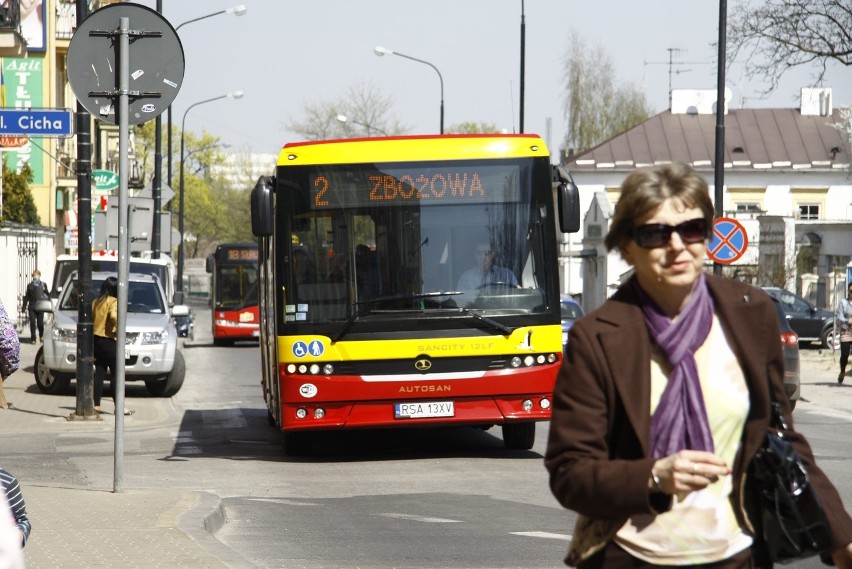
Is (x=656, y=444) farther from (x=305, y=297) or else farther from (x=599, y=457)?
(x=305, y=297)

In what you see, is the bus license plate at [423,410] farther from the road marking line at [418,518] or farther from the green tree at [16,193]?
the green tree at [16,193]

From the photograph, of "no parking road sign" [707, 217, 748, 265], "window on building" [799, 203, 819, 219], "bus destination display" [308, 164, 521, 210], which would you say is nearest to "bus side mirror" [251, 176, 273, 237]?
"bus destination display" [308, 164, 521, 210]

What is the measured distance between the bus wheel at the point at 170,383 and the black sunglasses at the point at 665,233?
19985mm

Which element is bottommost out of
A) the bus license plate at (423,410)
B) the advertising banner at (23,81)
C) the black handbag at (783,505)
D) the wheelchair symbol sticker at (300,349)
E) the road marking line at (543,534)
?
the road marking line at (543,534)

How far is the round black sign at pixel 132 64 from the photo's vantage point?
11531mm

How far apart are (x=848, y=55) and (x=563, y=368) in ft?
118

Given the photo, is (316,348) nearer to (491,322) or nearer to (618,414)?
(491,322)

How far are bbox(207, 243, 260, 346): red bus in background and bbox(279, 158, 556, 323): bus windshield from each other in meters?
27.9

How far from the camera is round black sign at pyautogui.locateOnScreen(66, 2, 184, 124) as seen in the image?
11.5m

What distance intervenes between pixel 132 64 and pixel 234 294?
33.9 meters

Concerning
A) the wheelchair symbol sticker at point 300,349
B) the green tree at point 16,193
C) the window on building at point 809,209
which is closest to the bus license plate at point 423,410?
the wheelchair symbol sticker at point 300,349

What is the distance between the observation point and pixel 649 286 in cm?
384

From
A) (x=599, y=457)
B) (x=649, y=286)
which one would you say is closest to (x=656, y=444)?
(x=599, y=457)

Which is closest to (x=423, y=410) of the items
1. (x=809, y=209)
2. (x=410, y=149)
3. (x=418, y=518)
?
(x=410, y=149)
